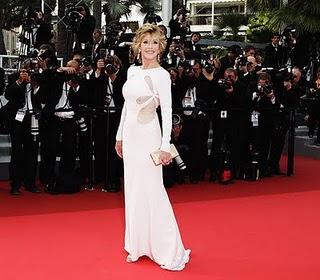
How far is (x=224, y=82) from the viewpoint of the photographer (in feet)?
26.9

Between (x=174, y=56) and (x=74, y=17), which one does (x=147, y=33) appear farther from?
(x=74, y=17)

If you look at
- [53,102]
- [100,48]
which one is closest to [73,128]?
[53,102]

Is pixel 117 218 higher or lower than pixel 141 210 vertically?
lower

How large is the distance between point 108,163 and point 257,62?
9.76ft

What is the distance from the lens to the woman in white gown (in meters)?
4.38

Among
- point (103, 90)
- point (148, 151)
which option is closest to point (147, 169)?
point (148, 151)

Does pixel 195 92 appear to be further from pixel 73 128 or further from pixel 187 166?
pixel 73 128

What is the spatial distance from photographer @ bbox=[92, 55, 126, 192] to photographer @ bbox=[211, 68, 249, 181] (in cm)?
140

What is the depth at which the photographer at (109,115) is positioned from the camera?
7.54 metres

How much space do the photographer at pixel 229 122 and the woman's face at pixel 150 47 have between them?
3.87 meters

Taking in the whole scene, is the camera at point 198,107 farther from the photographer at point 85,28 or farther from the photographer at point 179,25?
the photographer at point 179,25

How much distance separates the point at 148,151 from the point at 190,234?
1402 mm

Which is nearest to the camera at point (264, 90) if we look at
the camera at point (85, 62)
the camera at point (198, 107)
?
the camera at point (198, 107)

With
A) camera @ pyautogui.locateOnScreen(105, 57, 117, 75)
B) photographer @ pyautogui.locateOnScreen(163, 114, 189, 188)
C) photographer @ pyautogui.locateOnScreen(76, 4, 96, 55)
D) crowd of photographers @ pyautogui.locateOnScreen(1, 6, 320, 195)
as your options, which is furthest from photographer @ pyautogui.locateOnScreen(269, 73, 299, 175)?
photographer @ pyautogui.locateOnScreen(76, 4, 96, 55)
